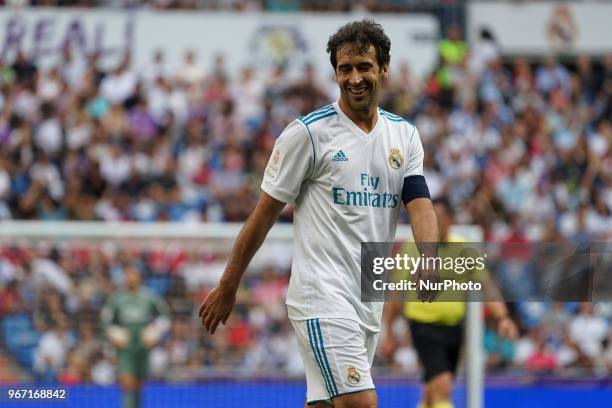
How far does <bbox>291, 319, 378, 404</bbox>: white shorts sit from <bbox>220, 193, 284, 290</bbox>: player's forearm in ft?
1.19

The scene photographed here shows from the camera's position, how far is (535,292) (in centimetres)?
666

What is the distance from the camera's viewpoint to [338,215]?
563cm

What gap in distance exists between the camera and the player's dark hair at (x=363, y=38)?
5480 mm

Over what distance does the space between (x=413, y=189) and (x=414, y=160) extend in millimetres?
151

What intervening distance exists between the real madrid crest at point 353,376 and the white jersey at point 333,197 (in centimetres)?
23

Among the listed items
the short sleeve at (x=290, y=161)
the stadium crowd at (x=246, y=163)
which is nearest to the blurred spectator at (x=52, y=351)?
the stadium crowd at (x=246, y=163)

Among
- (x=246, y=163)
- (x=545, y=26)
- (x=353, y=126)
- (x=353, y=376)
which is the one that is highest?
(x=545, y=26)

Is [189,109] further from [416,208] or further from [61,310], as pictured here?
[416,208]

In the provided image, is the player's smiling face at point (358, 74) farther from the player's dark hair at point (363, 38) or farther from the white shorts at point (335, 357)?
the white shorts at point (335, 357)

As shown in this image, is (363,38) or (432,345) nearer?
(363,38)

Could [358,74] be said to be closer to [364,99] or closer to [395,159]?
[364,99]

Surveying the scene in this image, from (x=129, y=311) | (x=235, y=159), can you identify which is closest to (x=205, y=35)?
(x=235, y=159)

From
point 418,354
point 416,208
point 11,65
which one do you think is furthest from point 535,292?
point 11,65

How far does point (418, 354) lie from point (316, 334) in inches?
196
